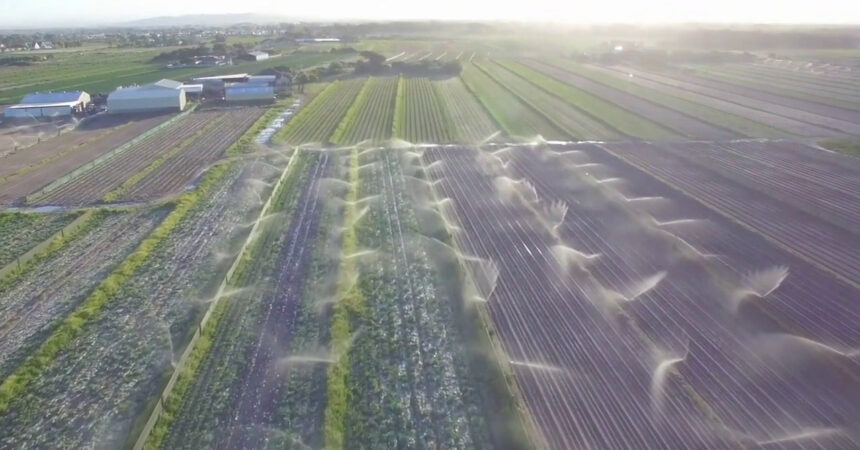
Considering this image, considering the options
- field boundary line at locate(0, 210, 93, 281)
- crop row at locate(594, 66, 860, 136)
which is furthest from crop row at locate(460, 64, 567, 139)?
field boundary line at locate(0, 210, 93, 281)

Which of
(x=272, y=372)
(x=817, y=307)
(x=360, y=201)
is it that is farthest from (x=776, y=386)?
(x=360, y=201)

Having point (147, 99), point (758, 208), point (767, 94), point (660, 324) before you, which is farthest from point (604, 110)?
point (147, 99)

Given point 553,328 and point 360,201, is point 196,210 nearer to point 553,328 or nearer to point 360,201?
point 360,201

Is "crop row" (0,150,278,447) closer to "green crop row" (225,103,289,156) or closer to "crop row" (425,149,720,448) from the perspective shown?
"crop row" (425,149,720,448)

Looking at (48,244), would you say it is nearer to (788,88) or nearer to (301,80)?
(301,80)

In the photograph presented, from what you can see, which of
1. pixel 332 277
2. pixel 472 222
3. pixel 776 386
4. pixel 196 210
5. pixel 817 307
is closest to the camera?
pixel 776 386
